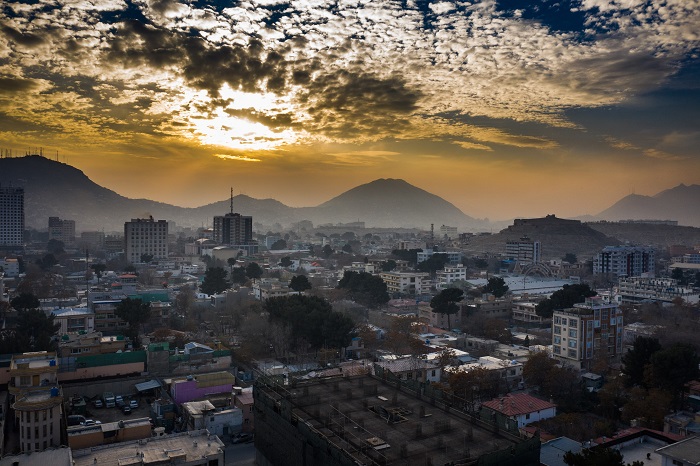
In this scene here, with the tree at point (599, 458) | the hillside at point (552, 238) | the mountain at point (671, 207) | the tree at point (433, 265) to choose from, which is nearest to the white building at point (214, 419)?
the tree at point (599, 458)

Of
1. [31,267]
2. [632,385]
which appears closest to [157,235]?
[31,267]

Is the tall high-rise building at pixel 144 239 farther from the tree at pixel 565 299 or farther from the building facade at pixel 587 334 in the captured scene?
the building facade at pixel 587 334

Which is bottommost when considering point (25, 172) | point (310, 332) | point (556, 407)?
point (556, 407)

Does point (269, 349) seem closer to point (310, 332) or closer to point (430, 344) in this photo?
point (310, 332)

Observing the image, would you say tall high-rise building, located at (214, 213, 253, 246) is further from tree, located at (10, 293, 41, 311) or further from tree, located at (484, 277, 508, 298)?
tree, located at (484, 277, 508, 298)

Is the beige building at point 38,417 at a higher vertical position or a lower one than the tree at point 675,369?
lower

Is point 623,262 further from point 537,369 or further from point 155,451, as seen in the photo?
point 155,451
